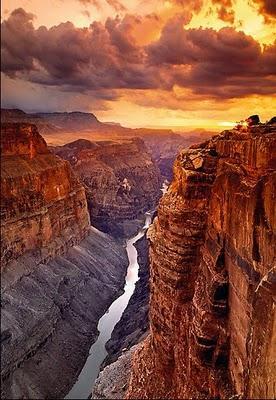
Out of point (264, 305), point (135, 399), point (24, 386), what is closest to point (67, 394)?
point (24, 386)

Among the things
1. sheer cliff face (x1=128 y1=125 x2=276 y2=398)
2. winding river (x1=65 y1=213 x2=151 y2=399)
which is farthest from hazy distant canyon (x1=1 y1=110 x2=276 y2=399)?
winding river (x1=65 y1=213 x2=151 y2=399)

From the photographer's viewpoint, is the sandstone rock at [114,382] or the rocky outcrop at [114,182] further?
the rocky outcrop at [114,182]

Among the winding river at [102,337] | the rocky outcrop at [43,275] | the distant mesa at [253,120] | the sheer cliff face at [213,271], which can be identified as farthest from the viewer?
the rocky outcrop at [43,275]

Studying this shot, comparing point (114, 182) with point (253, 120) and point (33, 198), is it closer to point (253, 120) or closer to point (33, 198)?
point (33, 198)

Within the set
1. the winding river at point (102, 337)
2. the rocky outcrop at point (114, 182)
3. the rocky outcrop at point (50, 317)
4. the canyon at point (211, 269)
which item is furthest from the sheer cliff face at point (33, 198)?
the canyon at point (211, 269)

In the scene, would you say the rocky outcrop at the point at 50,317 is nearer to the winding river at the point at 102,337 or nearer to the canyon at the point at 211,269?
the winding river at the point at 102,337

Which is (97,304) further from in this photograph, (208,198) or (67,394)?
(208,198)

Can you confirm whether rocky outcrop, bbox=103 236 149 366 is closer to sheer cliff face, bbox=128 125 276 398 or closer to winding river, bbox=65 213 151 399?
winding river, bbox=65 213 151 399
